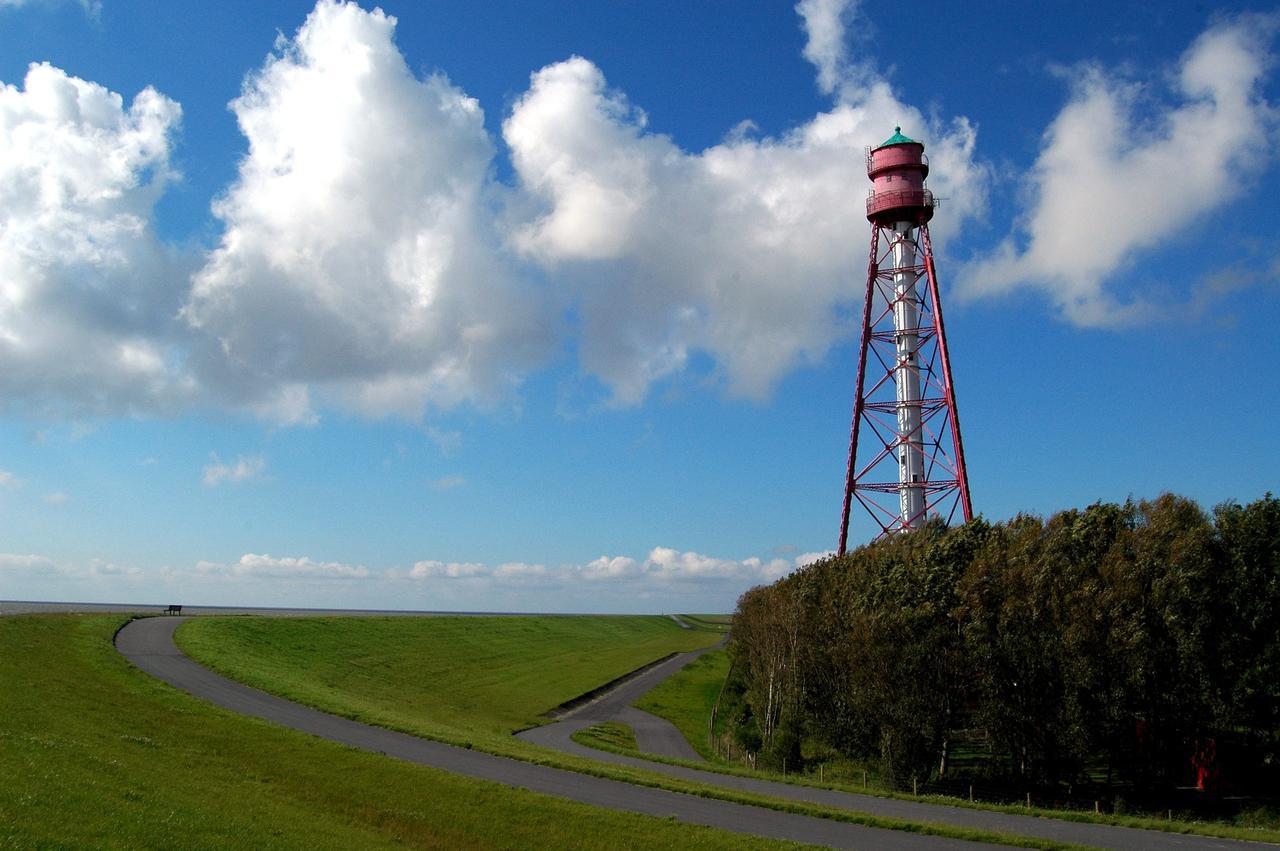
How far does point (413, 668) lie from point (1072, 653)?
194ft

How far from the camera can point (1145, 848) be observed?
25.2m

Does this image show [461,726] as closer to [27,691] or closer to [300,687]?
[300,687]

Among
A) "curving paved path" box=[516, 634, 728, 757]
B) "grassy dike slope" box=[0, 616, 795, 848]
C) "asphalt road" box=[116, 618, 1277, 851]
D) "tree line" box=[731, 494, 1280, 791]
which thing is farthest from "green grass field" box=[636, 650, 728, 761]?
"grassy dike slope" box=[0, 616, 795, 848]

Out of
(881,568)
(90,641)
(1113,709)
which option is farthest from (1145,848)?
(90,641)

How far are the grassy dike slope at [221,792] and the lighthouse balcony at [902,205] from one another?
44988mm

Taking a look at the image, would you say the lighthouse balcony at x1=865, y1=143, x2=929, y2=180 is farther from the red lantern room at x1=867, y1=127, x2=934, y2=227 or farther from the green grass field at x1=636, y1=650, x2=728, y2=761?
the green grass field at x1=636, y1=650, x2=728, y2=761

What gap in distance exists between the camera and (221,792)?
23.0 metres

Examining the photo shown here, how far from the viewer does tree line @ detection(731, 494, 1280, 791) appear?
35.5 metres

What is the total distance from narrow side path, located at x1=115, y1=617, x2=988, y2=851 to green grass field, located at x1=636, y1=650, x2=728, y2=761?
1810 cm

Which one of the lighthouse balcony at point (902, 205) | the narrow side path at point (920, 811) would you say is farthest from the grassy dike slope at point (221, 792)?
the lighthouse balcony at point (902, 205)

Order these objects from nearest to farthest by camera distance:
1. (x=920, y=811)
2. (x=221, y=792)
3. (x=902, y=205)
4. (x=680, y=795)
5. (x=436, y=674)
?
(x=221, y=792), (x=920, y=811), (x=680, y=795), (x=902, y=205), (x=436, y=674)

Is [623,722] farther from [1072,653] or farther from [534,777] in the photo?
[1072,653]

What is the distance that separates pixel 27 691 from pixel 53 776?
63.8ft

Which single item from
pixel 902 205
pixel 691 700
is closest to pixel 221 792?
pixel 902 205
